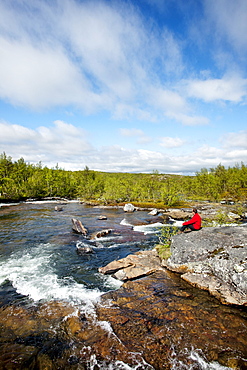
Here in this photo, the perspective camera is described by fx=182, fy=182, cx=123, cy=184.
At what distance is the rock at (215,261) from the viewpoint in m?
10.7

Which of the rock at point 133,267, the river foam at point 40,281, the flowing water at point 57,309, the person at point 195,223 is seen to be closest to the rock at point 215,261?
the person at point 195,223

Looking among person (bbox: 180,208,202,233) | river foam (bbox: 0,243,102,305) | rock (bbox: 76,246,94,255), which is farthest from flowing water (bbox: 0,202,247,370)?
person (bbox: 180,208,202,233)

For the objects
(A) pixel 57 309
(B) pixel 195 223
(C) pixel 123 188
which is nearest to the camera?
(A) pixel 57 309

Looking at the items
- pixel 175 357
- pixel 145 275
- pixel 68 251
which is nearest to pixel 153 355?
pixel 175 357

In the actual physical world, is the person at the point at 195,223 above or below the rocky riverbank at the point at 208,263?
above

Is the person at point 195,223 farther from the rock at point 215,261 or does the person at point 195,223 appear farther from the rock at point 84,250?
the rock at point 84,250

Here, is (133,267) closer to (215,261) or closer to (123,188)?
(215,261)

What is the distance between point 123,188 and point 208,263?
199 feet

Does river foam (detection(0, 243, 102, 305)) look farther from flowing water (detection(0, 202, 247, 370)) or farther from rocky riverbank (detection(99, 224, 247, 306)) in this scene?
rocky riverbank (detection(99, 224, 247, 306))

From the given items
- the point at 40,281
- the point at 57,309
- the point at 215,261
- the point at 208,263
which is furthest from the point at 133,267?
the point at 40,281

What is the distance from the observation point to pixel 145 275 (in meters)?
13.7

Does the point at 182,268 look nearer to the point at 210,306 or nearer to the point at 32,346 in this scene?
the point at 210,306

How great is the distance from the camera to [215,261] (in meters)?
12.4

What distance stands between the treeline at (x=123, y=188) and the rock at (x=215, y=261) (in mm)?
47156
